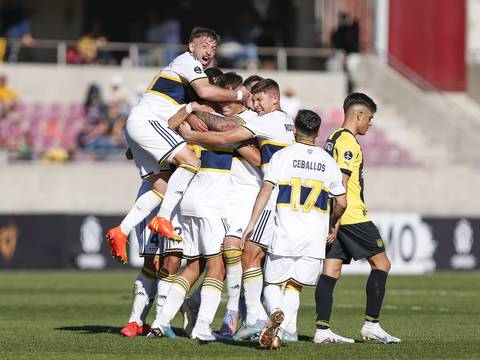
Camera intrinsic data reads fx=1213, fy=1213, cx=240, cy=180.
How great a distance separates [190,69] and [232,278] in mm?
1954

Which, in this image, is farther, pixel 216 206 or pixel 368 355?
pixel 216 206

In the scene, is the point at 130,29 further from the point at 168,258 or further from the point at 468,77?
the point at 168,258

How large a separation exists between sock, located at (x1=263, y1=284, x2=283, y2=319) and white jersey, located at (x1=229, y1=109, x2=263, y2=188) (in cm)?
151

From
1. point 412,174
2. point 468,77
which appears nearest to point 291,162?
point 412,174

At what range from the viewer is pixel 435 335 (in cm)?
1166

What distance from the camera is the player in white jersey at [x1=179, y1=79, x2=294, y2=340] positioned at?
428 inches

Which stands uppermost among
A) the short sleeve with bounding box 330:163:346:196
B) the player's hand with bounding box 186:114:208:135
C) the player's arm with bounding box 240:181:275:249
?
the player's hand with bounding box 186:114:208:135

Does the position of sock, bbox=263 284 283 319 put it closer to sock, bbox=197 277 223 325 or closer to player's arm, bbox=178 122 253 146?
sock, bbox=197 277 223 325

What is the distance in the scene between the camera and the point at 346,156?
10.8m

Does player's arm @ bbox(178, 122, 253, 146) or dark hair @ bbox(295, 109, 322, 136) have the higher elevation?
dark hair @ bbox(295, 109, 322, 136)

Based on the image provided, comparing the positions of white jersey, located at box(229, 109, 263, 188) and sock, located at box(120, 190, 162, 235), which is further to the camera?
white jersey, located at box(229, 109, 263, 188)

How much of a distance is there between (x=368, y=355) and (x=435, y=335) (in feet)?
6.97

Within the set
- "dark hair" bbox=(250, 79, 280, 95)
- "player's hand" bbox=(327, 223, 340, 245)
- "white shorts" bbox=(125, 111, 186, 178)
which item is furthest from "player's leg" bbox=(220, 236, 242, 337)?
"dark hair" bbox=(250, 79, 280, 95)

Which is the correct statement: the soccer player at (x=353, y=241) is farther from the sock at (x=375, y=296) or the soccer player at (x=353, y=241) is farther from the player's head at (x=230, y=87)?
the player's head at (x=230, y=87)
